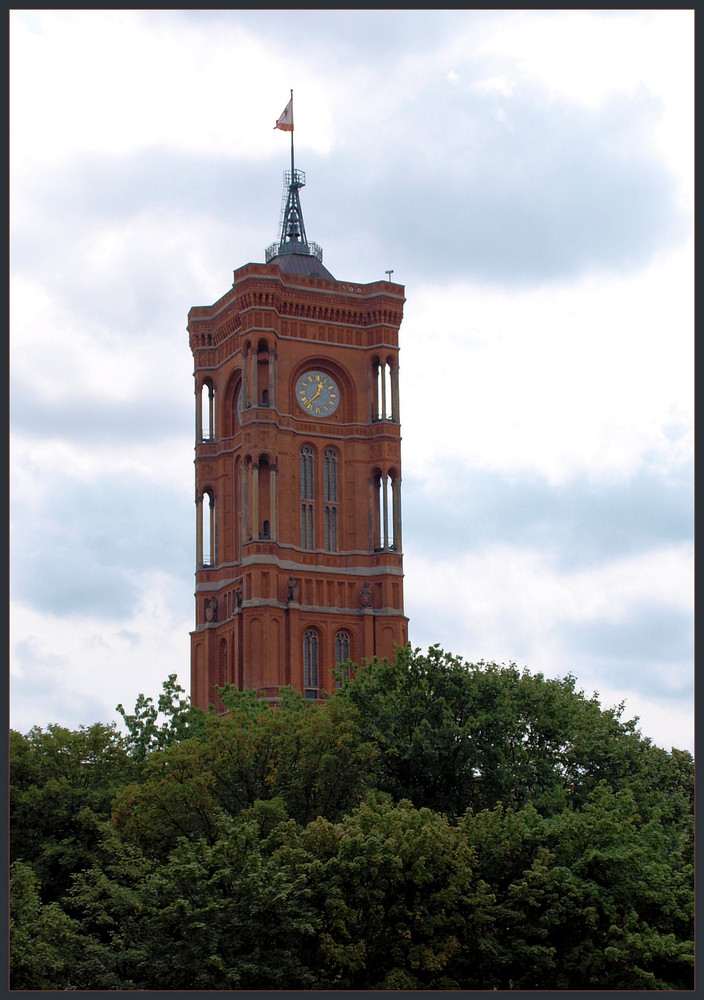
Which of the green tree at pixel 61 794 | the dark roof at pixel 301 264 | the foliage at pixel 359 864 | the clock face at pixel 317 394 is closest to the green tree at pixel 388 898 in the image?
the foliage at pixel 359 864

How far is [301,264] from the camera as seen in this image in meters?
91.8

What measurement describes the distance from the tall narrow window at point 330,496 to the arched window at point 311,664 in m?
5.40

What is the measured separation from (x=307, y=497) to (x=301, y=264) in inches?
661

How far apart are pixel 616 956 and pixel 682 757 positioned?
3139 cm

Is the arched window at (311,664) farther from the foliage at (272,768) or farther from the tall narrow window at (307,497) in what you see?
the foliage at (272,768)

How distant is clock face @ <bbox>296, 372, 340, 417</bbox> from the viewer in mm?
86188

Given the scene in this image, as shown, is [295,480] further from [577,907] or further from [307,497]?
[577,907]

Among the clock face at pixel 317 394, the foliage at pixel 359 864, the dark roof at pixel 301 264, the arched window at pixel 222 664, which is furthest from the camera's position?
the dark roof at pixel 301 264

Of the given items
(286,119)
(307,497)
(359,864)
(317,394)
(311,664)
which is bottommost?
(359,864)

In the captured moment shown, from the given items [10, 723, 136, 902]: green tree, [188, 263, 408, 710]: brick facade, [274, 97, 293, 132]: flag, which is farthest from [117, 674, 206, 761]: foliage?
[274, 97, 293, 132]: flag

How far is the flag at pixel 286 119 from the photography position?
9294 centimetres

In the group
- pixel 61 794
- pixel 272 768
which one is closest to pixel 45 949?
pixel 272 768

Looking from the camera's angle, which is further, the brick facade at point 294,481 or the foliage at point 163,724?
the brick facade at point 294,481

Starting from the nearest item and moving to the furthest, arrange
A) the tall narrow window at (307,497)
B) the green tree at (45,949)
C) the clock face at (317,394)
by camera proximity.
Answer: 1. the green tree at (45,949)
2. the tall narrow window at (307,497)
3. the clock face at (317,394)
